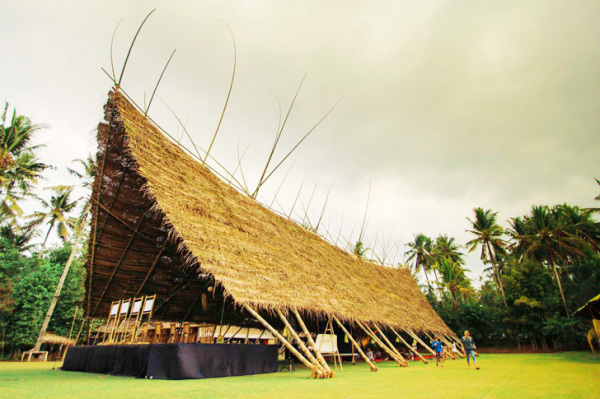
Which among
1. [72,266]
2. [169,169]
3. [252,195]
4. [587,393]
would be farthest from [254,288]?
[72,266]

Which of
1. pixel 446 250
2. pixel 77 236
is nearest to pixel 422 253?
pixel 446 250

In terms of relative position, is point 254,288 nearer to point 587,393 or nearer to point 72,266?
point 587,393

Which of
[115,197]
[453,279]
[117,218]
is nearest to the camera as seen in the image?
[115,197]

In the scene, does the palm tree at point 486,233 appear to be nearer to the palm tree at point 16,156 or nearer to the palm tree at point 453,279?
the palm tree at point 453,279

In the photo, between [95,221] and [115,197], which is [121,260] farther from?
[115,197]

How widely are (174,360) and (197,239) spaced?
213 centimetres

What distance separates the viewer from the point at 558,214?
24.6 m

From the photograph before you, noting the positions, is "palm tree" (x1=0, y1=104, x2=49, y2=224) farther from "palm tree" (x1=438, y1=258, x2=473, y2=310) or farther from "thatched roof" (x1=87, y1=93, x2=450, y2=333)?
"palm tree" (x1=438, y1=258, x2=473, y2=310)

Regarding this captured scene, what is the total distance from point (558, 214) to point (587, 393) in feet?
85.6

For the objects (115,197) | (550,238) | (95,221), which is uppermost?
(550,238)

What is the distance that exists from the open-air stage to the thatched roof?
3.73ft

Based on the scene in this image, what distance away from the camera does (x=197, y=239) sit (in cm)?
627

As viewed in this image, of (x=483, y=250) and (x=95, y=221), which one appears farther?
(x=483, y=250)

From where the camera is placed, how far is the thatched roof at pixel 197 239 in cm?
634
